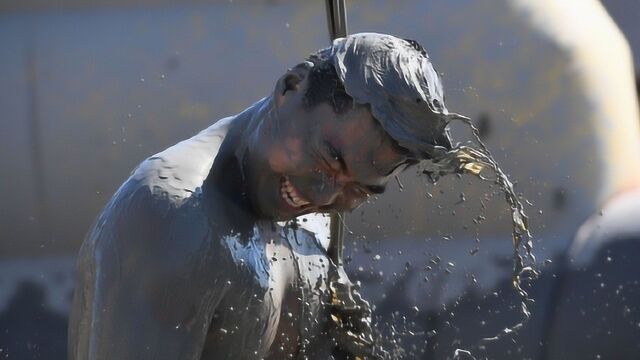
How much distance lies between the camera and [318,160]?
1.40 metres

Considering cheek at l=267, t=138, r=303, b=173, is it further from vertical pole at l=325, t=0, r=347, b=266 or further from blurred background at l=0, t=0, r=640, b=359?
blurred background at l=0, t=0, r=640, b=359

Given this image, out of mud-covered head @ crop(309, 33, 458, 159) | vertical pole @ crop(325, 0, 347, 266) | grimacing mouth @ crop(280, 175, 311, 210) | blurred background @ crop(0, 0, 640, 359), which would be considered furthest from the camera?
blurred background @ crop(0, 0, 640, 359)

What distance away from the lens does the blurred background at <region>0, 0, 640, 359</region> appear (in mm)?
3148

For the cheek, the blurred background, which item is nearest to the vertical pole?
the cheek

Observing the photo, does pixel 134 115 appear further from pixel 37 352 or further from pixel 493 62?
pixel 493 62

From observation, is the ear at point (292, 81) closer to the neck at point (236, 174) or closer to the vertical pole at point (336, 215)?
the neck at point (236, 174)

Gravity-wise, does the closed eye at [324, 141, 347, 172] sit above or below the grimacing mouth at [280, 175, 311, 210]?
above

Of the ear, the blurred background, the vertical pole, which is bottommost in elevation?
the blurred background

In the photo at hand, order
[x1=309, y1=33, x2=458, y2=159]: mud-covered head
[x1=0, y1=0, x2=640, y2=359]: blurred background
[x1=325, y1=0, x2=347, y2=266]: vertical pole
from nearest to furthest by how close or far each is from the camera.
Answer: [x1=309, y1=33, x2=458, y2=159]: mud-covered head
[x1=325, y1=0, x2=347, y2=266]: vertical pole
[x1=0, y1=0, x2=640, y2=359]: blurred background

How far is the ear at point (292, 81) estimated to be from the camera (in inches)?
56.0

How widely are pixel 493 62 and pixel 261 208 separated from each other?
1.85 meters

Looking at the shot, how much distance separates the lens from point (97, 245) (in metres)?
1.47

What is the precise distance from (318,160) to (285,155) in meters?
0.04

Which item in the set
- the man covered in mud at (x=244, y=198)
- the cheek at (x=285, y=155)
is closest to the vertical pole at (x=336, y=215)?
the man covered in mud at (x=244, y=198)
